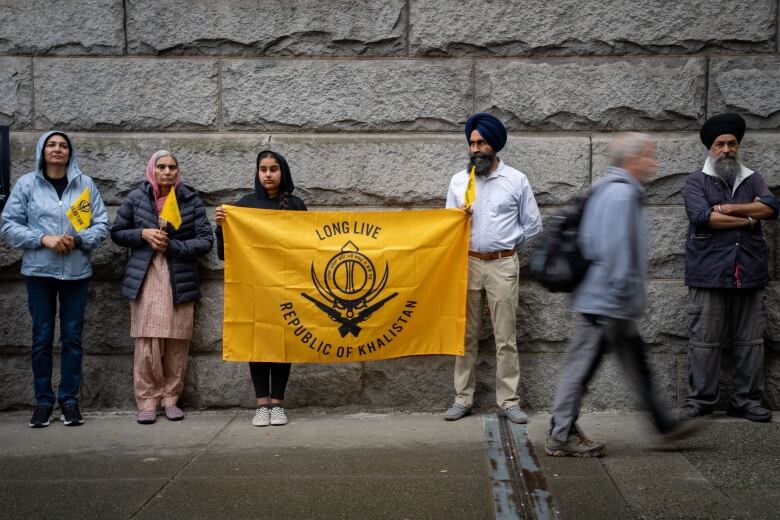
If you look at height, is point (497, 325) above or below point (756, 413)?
above

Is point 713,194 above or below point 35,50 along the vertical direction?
below

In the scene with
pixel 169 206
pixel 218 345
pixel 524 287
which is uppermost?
pixel 169 206

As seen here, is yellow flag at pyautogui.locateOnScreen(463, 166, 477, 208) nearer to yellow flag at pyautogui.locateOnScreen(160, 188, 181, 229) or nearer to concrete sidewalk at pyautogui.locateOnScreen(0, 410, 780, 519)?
concrete sidewalk at pyautogui.locateOnScreen(0, 410, 780, 519)

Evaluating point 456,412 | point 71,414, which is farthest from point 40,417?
point 456,412

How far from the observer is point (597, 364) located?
15.3ft

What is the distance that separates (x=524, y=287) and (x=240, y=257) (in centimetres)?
207

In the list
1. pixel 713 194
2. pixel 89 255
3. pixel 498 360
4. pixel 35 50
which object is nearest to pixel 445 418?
pixel 498 360

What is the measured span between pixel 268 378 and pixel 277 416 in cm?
31

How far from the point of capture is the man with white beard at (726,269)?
18.3 feet

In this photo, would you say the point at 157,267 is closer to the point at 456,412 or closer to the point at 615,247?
the point at 456,412

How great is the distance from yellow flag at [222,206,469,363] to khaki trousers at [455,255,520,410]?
0.13m

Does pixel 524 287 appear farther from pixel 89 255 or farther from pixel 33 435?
pixel 33 435

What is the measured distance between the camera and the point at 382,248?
582 cm

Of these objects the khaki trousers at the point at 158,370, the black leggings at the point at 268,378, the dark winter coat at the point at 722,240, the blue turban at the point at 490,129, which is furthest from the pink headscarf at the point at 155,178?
the dark winter coat at the point at 722,240
